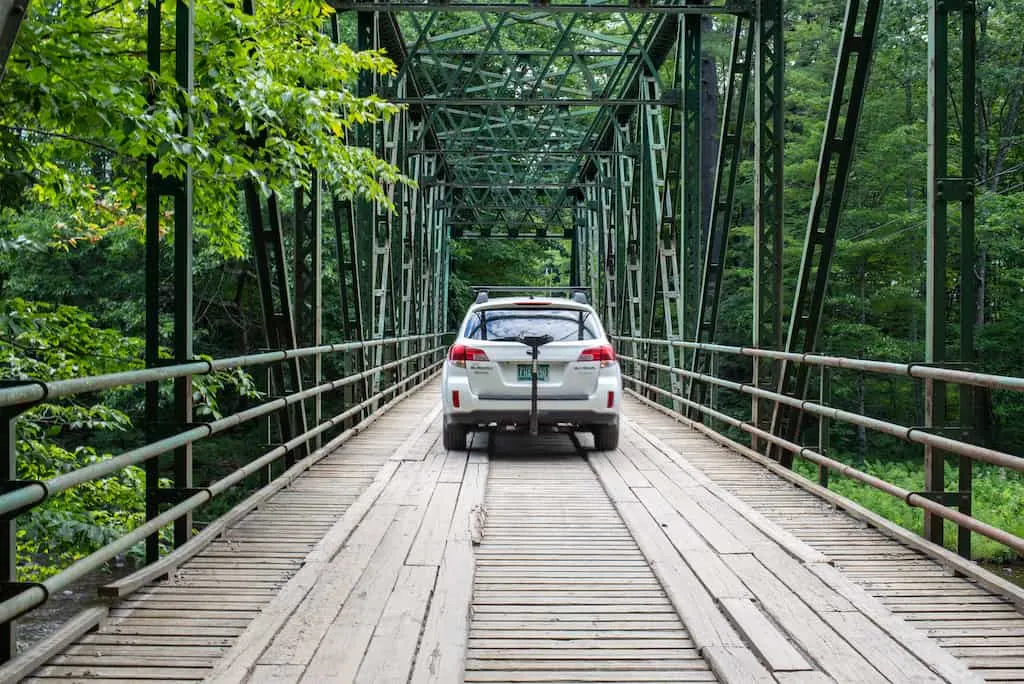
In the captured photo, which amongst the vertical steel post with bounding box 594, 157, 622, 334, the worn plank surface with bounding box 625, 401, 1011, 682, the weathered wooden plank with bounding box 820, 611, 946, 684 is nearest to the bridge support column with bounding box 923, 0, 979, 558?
the worn plank surface with bounding box 625, 401, 1011, 682

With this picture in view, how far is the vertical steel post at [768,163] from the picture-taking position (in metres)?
10.9

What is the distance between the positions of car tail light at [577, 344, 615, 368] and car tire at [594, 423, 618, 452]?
0.66 m

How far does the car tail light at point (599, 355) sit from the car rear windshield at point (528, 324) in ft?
0.63

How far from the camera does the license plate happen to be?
10.5m

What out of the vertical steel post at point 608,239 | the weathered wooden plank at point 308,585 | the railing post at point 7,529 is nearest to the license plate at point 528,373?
the weathered wooden plank at point 308,585

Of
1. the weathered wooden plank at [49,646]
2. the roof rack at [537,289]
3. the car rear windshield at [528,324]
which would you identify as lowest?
the weathered wooden plank at [49,646]

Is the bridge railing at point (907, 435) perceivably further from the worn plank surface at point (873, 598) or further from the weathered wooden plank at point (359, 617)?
the weathered wooden plank at point (359, 617)

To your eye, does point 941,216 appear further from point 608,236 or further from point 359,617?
point 608,236

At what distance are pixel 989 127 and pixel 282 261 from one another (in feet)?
77.0

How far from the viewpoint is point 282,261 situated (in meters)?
9.02

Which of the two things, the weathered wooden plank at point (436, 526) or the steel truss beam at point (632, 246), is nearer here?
the weathered wooden plank at point (436, 526)

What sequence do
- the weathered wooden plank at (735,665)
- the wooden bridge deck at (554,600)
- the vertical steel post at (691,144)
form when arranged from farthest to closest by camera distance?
the vertical steel post at (691,144)
the wooden bridge deck at (554,600)
the weathered wooden plank at (735,665)

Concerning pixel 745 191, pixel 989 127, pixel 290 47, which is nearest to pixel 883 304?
pixel 989 127

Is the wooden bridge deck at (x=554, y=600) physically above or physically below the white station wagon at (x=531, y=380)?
below
